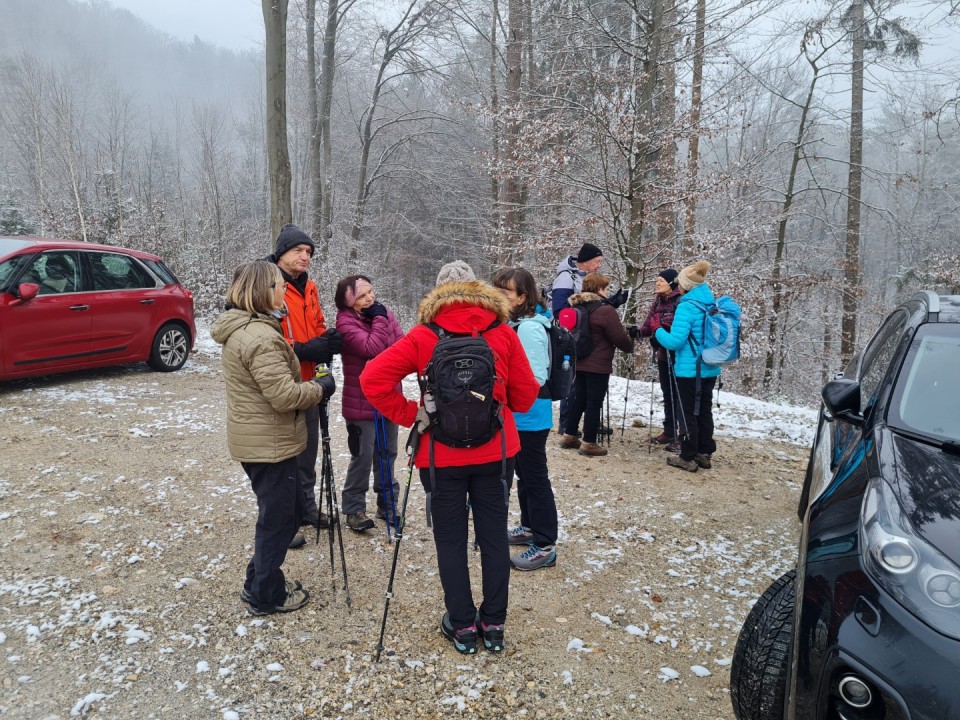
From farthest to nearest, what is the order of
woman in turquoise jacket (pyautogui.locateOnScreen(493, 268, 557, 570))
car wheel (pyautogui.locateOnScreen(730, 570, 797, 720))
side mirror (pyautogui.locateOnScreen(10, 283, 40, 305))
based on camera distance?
side mirror (pyautogui.locateOnScreen(10, 283, 40, 305)), woman in turquoise jacket (pyautogui.locateOnScreen(493, 268, 557, 570)), car wheel (pyautogui.locateOnScreen(730, 570, 797, 720))

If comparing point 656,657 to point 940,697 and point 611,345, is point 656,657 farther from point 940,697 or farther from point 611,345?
point 611,345

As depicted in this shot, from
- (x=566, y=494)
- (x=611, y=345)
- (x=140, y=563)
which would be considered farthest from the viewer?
(x=611, y=345)

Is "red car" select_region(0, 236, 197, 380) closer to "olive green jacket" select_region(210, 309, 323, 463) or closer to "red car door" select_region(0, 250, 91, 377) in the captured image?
"red car door" select_region(0, 250, 91, 377)

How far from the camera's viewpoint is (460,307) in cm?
293

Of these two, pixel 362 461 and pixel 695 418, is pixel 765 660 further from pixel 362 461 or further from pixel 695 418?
pixel 695 418

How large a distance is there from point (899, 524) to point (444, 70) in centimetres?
2061

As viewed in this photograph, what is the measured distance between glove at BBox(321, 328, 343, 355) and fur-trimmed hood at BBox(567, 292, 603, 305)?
2889 mm

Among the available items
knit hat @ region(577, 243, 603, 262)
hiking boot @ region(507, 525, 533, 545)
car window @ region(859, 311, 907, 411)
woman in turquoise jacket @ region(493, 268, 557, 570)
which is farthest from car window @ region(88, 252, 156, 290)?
car window @ region(859, 311, 907, 411)

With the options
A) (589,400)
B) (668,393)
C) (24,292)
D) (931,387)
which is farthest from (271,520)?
(24,292)

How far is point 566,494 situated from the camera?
539 centimetres

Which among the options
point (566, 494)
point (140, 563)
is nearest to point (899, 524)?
point (566, 494)

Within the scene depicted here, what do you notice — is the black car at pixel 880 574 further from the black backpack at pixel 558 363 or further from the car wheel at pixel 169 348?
the car wheel at pixel 169 348

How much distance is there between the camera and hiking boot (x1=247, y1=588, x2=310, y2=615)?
11.1 ft

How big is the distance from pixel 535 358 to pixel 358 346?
1.18m
